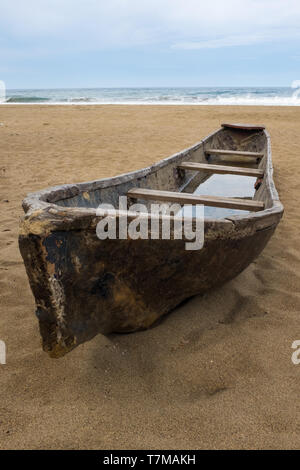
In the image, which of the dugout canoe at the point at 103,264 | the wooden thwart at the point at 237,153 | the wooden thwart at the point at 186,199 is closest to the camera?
the dugout canoe at the point at 103,264

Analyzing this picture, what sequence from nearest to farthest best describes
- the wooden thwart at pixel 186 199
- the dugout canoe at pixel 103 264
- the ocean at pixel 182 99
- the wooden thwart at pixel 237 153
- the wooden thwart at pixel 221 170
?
the dugout canoe at pixel 103 264
the wooden thwart at pixel 186 199
the wooden thwart at pixel 221 170
the wooden thwart at pixel 237 153
the ocean at pixel 182 99

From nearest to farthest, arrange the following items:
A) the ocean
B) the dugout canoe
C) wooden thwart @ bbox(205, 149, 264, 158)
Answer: the dugout canoe < wooden thwart @ bbox(205, 149, 264, 158) < the ocean

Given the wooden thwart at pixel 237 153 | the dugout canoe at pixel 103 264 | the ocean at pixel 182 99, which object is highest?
the ocean at pixel 182 99

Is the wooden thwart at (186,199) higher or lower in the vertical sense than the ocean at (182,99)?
lower

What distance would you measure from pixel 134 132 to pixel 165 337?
9304 millimetres

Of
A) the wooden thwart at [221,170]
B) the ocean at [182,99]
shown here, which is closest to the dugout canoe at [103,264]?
the wooden thwart at [221,170]

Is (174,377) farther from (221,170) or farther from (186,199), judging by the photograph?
(221,170)

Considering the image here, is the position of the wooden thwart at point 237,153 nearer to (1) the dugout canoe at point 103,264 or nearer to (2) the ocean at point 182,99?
(1) the dugout canoe at point 103,264

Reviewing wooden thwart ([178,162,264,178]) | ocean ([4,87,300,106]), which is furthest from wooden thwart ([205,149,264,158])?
ocean ([4,87,300,106])

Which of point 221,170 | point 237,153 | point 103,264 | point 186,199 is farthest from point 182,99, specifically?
point 103,264

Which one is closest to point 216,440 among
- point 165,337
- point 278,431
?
point 278,431

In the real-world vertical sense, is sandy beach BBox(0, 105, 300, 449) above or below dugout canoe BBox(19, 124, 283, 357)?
below

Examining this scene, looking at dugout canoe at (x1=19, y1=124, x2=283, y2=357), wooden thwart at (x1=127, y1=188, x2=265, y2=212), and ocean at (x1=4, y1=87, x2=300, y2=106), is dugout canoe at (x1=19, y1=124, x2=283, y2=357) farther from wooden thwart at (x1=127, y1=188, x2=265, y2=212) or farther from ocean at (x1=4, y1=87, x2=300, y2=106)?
ocean at (x1=4, y1=87, x2=300, y2=106)

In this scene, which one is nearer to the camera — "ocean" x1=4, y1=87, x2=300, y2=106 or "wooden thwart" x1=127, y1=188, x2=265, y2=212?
"wooden thwart" x1=127, y1=188, x2=265, y2=212
